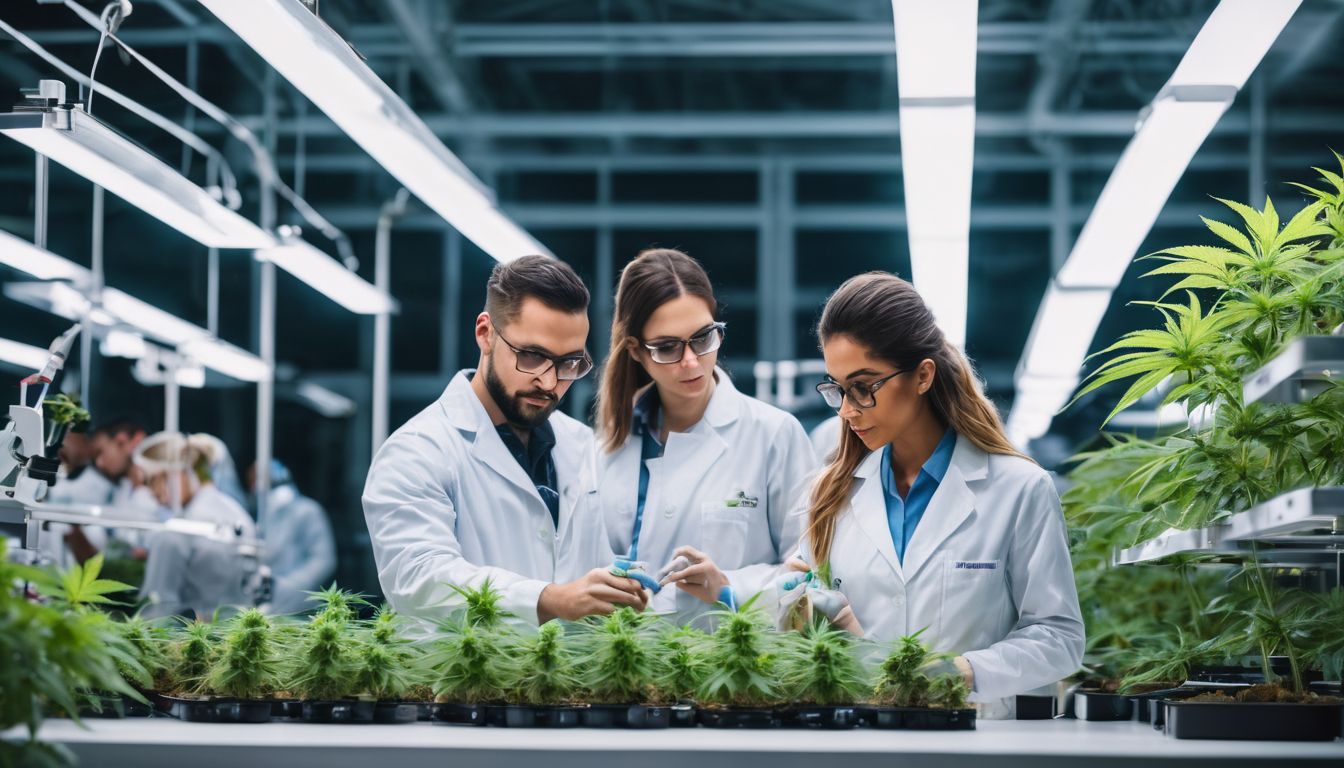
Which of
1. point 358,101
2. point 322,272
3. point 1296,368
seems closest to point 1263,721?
point 1296,368

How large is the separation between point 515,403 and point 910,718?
3.70 ft

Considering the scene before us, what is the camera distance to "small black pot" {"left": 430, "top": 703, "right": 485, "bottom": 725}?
1.69 metres

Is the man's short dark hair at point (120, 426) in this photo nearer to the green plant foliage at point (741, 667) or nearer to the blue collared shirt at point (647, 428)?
the blue collared shirt at point (647, 428)

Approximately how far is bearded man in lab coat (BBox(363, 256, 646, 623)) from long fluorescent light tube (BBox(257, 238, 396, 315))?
2.04 m

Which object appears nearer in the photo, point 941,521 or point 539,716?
point 539,716

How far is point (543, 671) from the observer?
1687 mm

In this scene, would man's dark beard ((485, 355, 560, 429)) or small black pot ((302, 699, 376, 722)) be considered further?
man's dark beard ((485, 355, 560, 429))

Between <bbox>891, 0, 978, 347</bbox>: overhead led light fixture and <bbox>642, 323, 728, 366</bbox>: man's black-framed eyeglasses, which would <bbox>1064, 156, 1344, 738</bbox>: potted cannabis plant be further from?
<bbox>642, 323, 728, 366</bbox>: man's black-framed eyeglasses

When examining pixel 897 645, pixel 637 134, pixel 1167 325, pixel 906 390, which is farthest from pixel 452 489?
pixel 637 134

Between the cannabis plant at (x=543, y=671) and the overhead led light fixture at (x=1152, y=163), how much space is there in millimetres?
2064

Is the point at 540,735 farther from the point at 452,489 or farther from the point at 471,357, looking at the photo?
the point at 471,357

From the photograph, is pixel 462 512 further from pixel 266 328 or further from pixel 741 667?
pixel 266 328

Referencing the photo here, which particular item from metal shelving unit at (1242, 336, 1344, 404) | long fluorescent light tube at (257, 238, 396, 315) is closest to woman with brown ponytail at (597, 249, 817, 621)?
metal shelving unit at (1242, 336, 1344, 404)

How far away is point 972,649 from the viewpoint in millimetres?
2088
